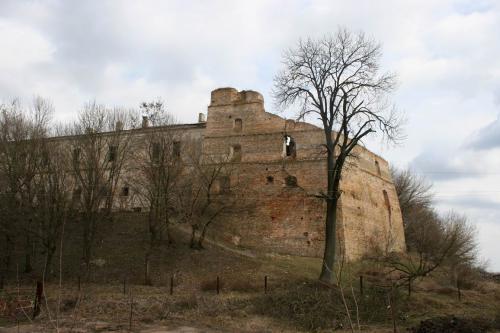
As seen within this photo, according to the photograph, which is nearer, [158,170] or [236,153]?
[158,170]

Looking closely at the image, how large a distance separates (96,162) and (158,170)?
9.32ft

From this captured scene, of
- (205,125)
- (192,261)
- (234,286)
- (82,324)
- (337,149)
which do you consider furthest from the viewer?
(205,125)

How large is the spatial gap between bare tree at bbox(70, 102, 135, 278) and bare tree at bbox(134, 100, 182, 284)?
1.11 m

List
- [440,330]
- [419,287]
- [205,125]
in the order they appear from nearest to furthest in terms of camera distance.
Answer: [440,330], [419,287], [205,125]

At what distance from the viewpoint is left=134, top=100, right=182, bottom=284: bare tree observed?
21344 mm

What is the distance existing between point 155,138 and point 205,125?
6384 mm

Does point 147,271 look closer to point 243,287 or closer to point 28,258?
point 243,287

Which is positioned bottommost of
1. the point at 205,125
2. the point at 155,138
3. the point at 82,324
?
the point at 82,324

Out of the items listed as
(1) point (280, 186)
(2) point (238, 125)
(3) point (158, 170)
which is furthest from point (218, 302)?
(2) point (238, 125)

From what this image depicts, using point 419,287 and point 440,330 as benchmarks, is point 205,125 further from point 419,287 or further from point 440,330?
point 440,330

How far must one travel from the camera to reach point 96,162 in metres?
20.7

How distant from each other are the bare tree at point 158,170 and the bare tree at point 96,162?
3.65 feet

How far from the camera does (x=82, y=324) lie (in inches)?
487

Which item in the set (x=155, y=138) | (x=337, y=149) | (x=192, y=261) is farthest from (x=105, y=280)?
(x=337, y=149)
